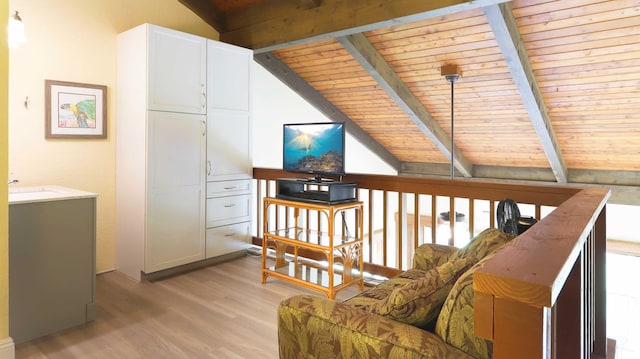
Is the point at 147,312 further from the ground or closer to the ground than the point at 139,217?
closer to the ground

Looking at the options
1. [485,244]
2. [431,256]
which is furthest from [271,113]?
[485,244]

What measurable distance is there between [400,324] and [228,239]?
307 cm

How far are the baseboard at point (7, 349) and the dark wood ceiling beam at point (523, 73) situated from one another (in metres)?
3.82

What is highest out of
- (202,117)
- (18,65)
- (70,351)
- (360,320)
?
(18,65)

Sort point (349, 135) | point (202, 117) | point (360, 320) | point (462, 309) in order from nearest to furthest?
point (462, 309)
point (360, 320)
point (202, 117)
point (349, 135)

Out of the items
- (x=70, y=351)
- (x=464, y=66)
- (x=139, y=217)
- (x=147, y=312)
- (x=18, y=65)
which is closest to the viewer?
(x=70, y=351)

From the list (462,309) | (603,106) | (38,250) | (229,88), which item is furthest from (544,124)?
(38,250)

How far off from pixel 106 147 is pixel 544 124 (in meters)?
4.55

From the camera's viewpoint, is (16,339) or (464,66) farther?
(464,66)

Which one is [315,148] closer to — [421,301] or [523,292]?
[421,301]

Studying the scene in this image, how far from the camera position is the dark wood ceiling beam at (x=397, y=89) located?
4.31m

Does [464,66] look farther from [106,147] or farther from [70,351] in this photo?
[70,351]

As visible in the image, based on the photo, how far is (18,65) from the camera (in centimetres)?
316

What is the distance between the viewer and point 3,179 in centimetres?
212
